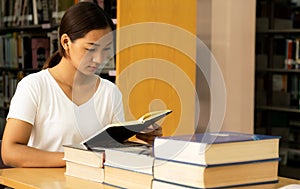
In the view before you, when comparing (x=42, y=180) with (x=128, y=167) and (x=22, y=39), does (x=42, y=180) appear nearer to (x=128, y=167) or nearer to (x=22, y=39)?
(x=128, y=167)

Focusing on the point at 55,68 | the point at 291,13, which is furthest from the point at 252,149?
the point at 291,13

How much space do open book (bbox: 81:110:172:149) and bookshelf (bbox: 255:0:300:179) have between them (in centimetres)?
270

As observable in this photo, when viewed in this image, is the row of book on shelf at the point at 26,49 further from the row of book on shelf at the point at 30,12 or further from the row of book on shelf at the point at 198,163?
the row of book on shelf at the point at 198,163

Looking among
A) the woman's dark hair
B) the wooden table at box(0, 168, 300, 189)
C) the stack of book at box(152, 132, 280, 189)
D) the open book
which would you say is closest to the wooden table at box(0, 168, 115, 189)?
the wooden table at box(0, 168, 300, 189)

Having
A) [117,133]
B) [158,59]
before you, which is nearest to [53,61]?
[117,133]

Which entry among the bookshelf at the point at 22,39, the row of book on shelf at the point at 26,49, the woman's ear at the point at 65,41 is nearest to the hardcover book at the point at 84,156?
the woman's ear at the point at 65,41

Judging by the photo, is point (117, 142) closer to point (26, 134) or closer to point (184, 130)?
point (26, 134)

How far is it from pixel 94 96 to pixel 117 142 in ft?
1.76

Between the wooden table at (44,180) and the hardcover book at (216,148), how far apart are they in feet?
0.50

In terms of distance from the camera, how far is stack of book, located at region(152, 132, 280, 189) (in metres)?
1.16

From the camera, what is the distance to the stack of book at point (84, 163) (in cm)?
141

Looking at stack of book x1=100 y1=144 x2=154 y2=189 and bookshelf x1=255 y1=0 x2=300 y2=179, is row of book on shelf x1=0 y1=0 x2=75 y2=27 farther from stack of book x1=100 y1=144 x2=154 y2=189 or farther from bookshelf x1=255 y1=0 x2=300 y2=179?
stack of book x1=100 y1=144 x2=154 y2=189

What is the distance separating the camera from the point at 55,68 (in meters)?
2.01

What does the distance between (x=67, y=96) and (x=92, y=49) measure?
0.65ft
